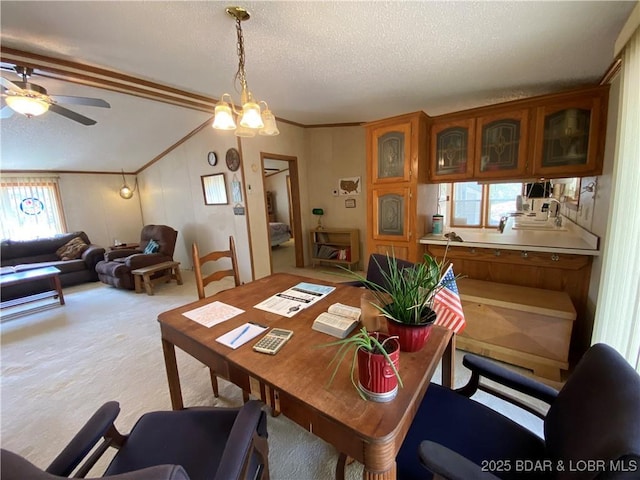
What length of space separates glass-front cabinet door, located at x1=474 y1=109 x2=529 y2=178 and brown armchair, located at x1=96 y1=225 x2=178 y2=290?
489cm

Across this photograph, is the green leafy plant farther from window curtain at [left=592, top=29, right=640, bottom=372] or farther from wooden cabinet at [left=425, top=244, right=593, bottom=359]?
wooden cabinet at [left=425, top=244, right=593, bottom=359]

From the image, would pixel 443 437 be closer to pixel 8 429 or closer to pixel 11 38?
pixel 8 429

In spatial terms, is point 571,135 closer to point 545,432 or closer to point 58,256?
point 545,432

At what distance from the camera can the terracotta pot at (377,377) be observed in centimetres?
82

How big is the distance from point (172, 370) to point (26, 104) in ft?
7.80

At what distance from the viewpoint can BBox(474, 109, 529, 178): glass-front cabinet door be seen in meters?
2.38

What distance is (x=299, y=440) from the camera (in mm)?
1549

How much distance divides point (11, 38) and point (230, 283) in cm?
349

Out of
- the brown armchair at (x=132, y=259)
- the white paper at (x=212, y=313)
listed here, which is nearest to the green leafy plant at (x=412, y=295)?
the white paper at (x=212, y=313)

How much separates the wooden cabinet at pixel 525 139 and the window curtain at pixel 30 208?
6.98 metres

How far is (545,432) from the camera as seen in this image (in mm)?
939

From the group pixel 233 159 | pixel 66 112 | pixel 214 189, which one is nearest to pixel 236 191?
pixel 233 159

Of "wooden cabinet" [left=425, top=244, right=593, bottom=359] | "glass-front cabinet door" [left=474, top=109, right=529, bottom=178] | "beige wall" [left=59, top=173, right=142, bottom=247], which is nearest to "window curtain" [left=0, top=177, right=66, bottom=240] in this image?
"beige wall" [left=59, top=173, right=142, bottom=247]

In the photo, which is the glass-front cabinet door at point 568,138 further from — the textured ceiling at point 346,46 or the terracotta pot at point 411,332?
the terracotta pot at point 411,332
